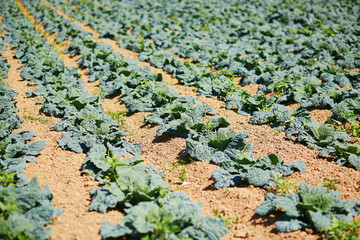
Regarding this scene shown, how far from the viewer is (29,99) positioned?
6125mm

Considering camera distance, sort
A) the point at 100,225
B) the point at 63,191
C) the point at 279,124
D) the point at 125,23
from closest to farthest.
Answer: the point at 100,225 → the point at 63,191 → the point at 279,124 → the point at 125,23

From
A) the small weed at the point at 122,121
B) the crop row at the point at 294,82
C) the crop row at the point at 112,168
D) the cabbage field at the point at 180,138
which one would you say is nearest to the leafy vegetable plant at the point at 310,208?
the cabbage field at the point at 180,138

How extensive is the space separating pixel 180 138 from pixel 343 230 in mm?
2642

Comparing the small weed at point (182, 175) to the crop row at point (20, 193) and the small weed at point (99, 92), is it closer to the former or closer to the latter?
the crop row at point (20, 193)

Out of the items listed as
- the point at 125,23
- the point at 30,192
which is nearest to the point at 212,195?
the point at 30,192

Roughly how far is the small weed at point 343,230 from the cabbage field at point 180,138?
0.02 m

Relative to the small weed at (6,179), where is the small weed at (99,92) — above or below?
below

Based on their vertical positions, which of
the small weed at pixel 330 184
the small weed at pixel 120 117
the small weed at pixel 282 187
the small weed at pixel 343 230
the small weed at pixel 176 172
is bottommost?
the small weed at pixel 176 172

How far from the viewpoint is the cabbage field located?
3.17 m

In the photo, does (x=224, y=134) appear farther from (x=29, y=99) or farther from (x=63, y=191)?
(x=29, y=99)

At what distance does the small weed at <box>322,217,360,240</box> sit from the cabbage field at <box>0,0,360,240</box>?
2cm

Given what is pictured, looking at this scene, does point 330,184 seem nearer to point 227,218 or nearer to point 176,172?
point 227,218

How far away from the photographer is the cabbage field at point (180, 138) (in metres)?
3.17

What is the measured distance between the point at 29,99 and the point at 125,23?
21.7 ft
